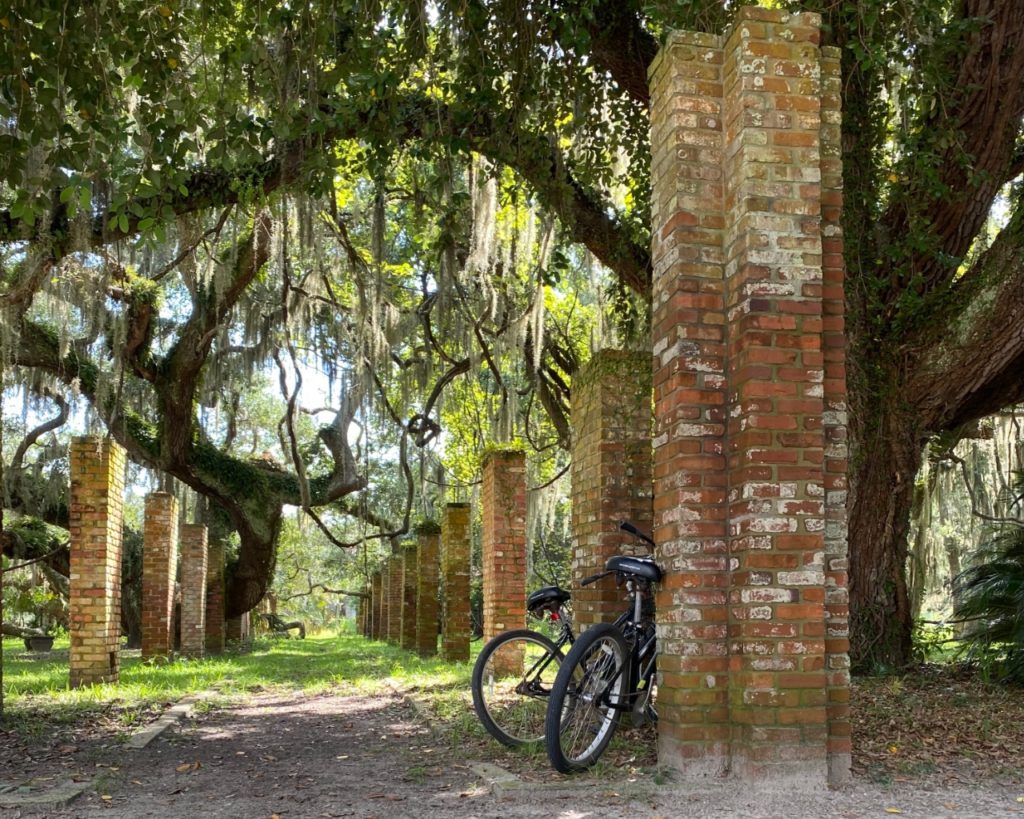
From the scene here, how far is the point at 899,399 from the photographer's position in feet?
24.7

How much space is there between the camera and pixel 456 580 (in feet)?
44.6

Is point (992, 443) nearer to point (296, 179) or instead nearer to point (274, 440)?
point (296, 179)

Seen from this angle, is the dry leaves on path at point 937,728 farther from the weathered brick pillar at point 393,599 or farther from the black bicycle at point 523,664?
the weathered brick pillar at point 393,599

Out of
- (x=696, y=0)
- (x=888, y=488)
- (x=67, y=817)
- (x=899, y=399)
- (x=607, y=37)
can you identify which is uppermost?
(x=607, y=37)

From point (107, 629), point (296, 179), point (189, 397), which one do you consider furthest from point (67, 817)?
point (189, 397)

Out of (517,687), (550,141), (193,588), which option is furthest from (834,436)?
(193,588)

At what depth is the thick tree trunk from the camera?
7395 millimetres

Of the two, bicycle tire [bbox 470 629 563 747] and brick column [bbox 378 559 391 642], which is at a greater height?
bicycle tire [bbox 470 629 563 747]

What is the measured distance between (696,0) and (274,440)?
27265 mm

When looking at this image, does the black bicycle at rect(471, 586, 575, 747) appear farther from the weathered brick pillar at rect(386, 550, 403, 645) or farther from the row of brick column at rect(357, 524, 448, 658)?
the weathered brick pillar at rect(386, 550, 403, 645)

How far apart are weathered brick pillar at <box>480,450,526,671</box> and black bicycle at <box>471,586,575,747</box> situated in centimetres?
422

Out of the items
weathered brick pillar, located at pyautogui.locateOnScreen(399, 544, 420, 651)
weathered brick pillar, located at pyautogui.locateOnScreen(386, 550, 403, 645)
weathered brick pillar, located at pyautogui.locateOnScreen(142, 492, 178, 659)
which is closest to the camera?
weathered brick pillar, located at pyautogui.locateOnScreen(142, 492, 178, 659)

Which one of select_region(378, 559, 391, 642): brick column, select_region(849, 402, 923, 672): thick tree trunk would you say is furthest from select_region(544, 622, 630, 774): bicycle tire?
select_region(378, 559, 391, 642): brick column

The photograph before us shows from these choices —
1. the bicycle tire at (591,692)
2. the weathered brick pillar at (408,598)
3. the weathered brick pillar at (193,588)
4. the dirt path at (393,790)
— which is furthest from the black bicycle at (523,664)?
the weathered brick pillar at (408,598)
